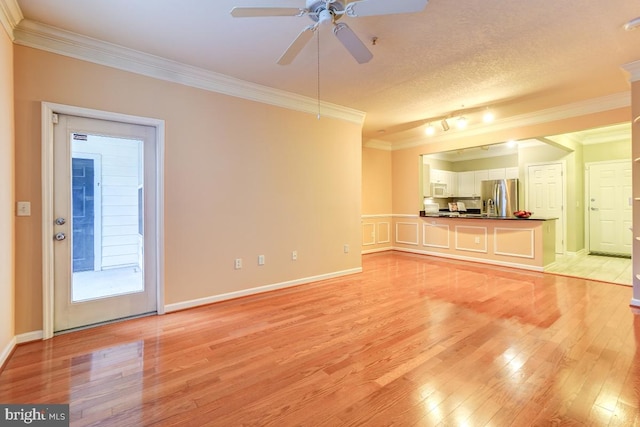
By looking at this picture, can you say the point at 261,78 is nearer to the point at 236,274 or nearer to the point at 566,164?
the point at 236,274

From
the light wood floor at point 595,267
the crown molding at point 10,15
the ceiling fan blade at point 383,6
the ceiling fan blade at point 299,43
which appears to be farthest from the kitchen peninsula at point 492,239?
the crown molding at point 10,15

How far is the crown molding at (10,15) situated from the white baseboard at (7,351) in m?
2.42

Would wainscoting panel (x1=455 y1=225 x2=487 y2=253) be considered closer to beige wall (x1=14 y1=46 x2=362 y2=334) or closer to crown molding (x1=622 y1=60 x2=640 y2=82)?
beige wall (x1=14 y1=46 x2=362 y2=334)

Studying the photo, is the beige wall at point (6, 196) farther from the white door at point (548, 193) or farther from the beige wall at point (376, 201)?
the white door at point (548, 193)

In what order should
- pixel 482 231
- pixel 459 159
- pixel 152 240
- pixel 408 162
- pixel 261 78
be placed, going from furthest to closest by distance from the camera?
pixel 459 159, pixel 408 162, pixel 482 231, pixel 261 78, pixel 152 240

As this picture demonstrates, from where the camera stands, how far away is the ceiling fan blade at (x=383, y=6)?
176cm

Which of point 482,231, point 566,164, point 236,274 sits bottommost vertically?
point 236,274

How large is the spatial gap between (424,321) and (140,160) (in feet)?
11.0

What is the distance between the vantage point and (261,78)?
3598 millimetres

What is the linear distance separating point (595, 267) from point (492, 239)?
5.49 feet

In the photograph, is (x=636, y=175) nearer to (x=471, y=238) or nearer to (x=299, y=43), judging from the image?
(x=471, y=238)

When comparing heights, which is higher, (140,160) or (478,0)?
(478,0)

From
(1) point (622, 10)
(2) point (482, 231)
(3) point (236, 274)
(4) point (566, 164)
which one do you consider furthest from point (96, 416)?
(4) point (566, 164)

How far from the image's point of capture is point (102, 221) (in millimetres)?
2977
